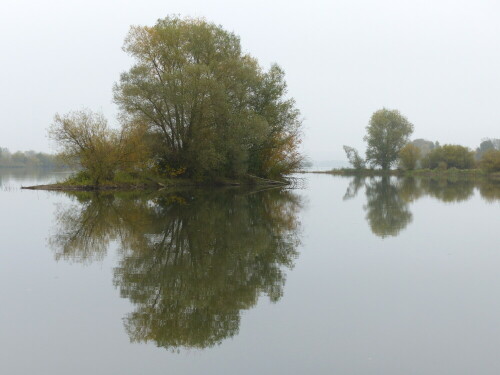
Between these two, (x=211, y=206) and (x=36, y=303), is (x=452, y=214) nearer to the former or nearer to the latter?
(x=211, y=206)

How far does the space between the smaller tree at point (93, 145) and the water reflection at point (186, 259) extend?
1274 centimetres

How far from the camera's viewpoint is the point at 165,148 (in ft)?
117

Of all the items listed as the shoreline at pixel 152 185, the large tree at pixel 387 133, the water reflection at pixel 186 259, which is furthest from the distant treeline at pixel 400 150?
the water reflection at pixel 186 259

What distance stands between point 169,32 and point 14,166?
91.2 meters

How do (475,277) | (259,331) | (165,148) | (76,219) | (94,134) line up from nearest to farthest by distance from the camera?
(259,331)
(475,277)
(76,219)
(94,134)
(165,148)

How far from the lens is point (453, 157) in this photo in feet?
266

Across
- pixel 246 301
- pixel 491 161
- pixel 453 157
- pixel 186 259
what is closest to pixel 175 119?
pixel 186 259

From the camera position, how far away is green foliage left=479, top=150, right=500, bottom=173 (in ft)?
226

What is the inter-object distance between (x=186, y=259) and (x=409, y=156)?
260 ft

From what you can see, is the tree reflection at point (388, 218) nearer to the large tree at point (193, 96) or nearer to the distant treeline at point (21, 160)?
the large tree at point (193, 96)

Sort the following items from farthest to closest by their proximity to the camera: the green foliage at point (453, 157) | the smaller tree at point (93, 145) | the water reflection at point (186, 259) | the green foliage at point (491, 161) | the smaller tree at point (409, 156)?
the smaller tree at point (409, 156) → the green foliage at point (453, 157) → the green foliage at point (491, 161) → the smaller tree at point (93, 145) → the water reflection at point (186, 259)

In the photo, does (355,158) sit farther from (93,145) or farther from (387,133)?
(93,145)

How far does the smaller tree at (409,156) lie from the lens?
272ft

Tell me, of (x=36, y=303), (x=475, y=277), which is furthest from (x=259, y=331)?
(x=475, y=277)
